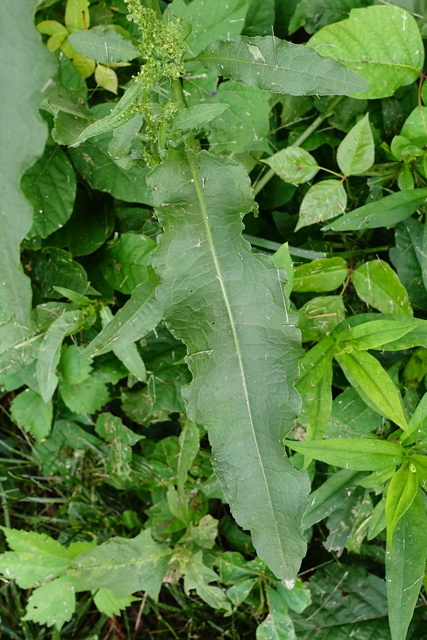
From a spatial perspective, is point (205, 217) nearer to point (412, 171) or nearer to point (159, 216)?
point (159, 216)

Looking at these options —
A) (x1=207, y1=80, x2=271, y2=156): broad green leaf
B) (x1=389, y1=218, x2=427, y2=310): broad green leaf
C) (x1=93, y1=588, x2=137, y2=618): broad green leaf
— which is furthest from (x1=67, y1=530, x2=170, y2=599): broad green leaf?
(x1=207, y1=80, x2=271, y2=156): broad green leaf

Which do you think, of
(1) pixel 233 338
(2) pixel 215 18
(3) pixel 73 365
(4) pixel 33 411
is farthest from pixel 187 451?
(2) pixel 215 18

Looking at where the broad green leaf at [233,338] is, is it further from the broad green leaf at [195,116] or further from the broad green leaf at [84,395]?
the broad green leaf at [84,395]

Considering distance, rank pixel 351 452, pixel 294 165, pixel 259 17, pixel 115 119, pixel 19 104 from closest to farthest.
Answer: pixel 19 104, pixel 115 119, pixel 351 452, pixel 294 165, pixel 259 17

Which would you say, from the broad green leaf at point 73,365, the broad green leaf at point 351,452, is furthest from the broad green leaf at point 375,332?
the broad green leaf at point 73,365

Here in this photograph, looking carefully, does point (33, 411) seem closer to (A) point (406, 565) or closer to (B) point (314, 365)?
(B) point (314, 365)

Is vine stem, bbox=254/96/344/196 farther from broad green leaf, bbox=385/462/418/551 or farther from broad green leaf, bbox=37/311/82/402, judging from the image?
broad green leaf, bbox=385/462/418/551
